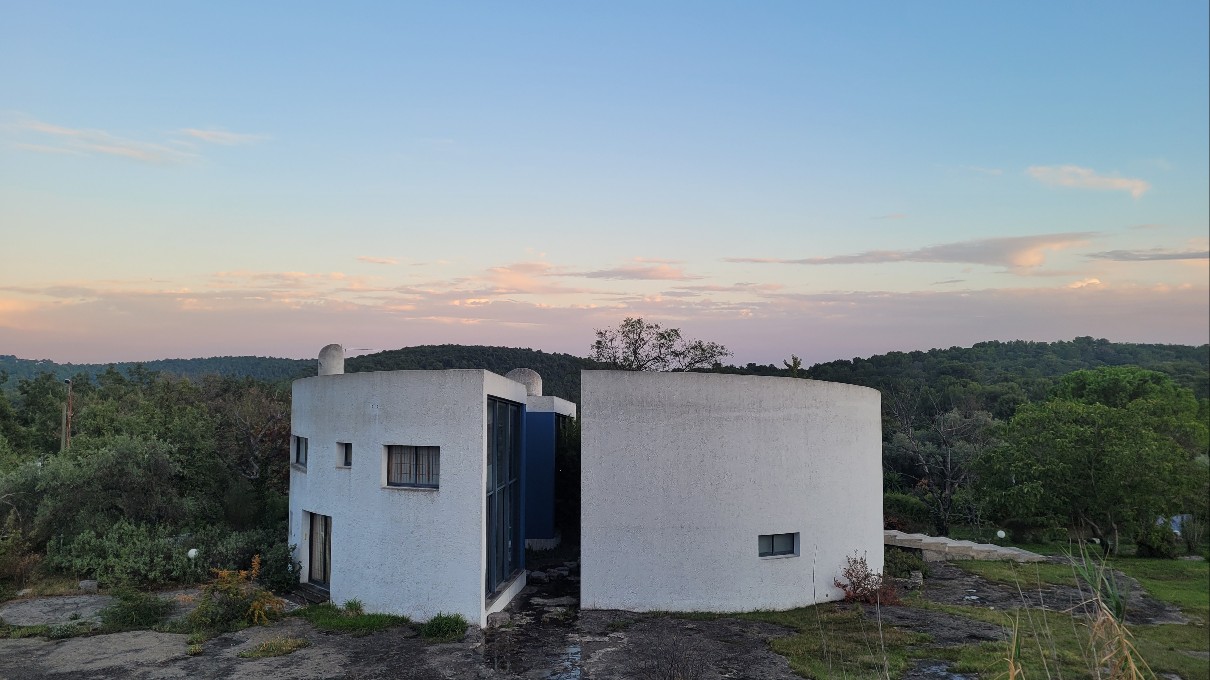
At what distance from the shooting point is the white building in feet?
44.0

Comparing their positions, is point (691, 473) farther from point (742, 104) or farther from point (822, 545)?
point (742, 104)

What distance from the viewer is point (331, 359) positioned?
692 inches

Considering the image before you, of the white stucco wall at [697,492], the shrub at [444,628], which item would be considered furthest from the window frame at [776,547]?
the shrub at [444,628]

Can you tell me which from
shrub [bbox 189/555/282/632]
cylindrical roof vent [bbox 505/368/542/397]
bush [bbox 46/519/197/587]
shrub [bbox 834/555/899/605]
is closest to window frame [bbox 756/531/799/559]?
shrub [bbox 834/555/899/605]

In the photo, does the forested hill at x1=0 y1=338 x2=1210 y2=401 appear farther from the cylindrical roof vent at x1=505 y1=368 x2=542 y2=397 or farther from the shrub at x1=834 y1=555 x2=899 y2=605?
the shrub at x1=834 y1=555 x2=899 y2=605

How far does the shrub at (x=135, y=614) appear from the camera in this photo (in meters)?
13.8

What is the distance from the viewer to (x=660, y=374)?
579 inches

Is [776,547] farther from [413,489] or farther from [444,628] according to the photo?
[413,489]

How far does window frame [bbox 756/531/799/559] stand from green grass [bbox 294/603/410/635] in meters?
6.91

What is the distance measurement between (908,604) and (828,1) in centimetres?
1202

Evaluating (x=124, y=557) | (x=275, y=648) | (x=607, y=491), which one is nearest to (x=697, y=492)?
(x=607, y=491)

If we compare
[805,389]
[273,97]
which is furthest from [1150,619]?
[273,97]

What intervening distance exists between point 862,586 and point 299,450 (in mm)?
12728

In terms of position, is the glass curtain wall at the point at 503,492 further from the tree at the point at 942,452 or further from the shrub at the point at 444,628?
the tree at the point at 942,452
